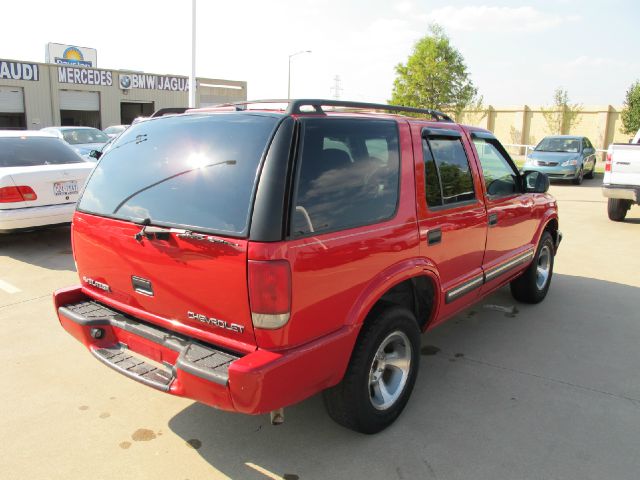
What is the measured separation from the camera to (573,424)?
322 centimetres

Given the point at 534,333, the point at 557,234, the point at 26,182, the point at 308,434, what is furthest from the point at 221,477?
the point at 26,182

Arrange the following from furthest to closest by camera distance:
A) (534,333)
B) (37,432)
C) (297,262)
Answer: (534,333) → (37,432) → (297,262)

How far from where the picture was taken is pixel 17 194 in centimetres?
667

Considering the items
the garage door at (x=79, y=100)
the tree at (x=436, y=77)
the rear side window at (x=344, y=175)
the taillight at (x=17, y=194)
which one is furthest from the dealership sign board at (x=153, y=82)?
the rear side window at (x=344, y=175)

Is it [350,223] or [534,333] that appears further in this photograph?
[534,333]

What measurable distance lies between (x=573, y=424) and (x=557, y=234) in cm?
297

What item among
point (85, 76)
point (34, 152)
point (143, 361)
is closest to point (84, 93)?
point (85, 76)

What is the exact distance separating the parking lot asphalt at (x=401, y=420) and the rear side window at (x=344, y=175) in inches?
52.0

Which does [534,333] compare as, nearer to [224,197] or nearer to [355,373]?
[355,373]

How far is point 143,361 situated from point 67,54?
174 feet

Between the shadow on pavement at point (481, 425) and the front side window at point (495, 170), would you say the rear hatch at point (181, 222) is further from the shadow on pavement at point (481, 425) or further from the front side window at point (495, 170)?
the front side window at point (495, 170)

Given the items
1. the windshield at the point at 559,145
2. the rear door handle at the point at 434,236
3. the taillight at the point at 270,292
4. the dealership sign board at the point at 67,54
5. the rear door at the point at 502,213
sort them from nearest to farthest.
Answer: the taillight at the point at 270,292 → the rear door handle at the point at 434,236 → the rear door at the point at 502,213 → the windshield at the point at 559,145 → the dealership sign board at the point at 67,54

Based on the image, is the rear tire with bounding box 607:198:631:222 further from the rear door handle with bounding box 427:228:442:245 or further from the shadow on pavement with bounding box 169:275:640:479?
the rear door handle with bounding box 427:228:442:245

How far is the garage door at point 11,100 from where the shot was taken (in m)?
32.2
